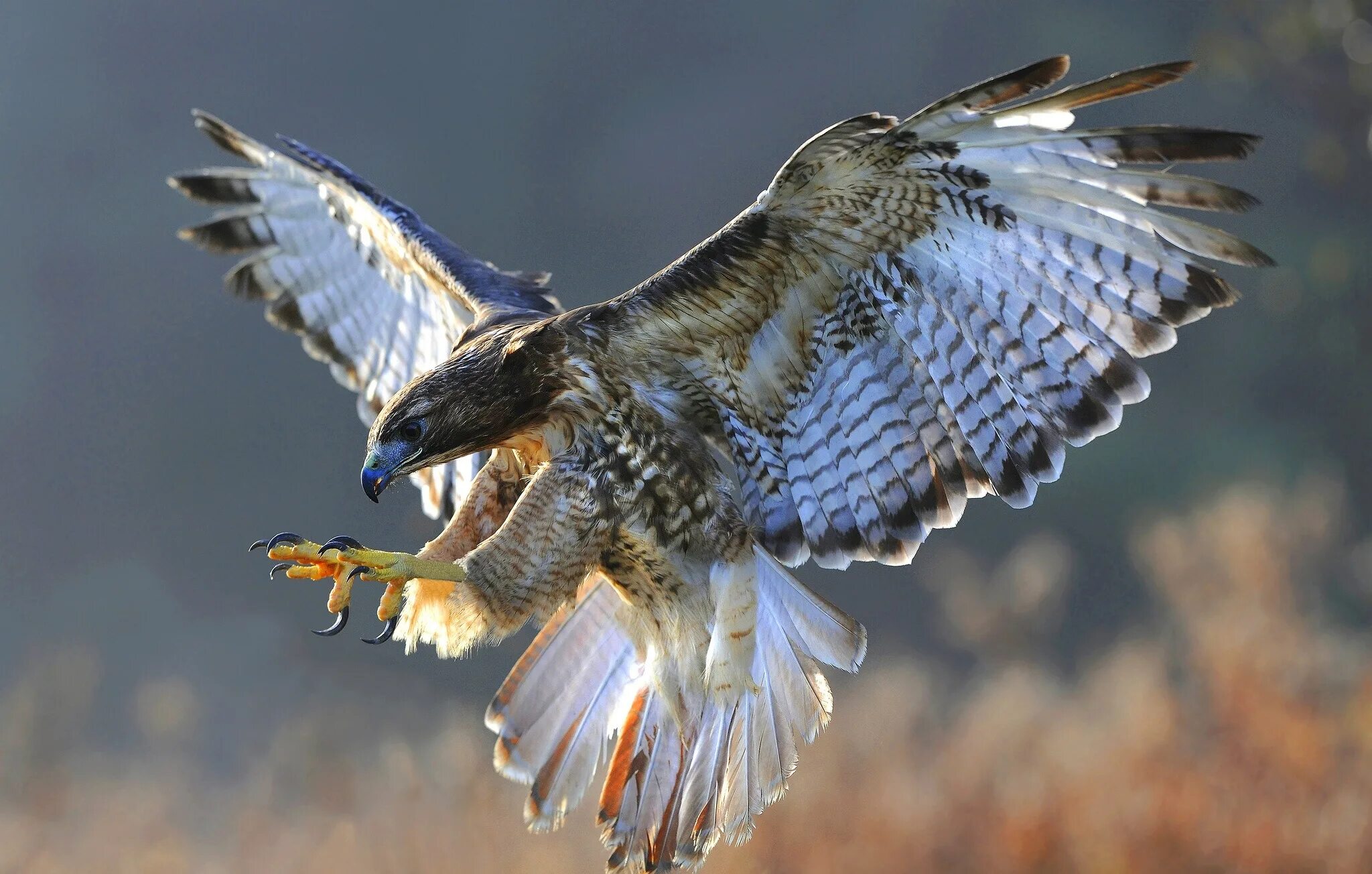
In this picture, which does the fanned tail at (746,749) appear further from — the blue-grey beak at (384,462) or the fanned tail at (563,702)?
the blue-grey beak at (384,462)

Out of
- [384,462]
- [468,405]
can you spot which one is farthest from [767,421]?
[384,462]

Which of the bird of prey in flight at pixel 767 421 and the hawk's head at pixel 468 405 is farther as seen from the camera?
the hawk's head at pixel 468 405

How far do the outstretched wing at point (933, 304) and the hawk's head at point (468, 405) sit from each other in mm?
130

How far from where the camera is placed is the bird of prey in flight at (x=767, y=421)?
86.7 inches

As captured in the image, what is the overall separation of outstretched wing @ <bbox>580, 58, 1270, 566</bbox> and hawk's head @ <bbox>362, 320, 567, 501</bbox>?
13cm

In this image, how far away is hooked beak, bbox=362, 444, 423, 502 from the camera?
2324 millimetres

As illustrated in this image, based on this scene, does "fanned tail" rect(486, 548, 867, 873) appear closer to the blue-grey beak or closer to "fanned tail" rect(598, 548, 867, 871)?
"fanned tail" rect(598, 548, 867, 871)

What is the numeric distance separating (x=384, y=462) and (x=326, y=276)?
1299 millimetres

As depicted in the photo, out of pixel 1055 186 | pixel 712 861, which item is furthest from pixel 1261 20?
pixel 1055 186

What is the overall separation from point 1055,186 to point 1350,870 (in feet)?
11.1

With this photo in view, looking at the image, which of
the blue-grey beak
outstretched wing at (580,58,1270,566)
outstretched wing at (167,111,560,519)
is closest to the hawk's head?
the blue-grey beak

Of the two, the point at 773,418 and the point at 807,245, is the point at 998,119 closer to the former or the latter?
the point at 807,245

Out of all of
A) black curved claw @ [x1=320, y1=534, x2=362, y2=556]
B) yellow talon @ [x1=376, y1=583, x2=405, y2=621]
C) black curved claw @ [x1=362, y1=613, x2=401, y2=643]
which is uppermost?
black curved claw @ [x1=320, y1=534, x2=362, y2=556]

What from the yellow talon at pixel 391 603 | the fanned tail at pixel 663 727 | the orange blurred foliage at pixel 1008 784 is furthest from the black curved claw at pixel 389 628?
the orange blurred foliage at pixel 1008 784
